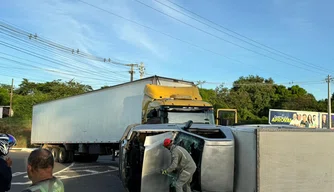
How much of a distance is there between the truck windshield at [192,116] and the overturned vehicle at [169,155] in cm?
368

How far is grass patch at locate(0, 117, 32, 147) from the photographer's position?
107 ft

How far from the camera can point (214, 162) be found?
5781 mm

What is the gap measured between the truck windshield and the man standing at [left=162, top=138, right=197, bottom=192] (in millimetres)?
5186

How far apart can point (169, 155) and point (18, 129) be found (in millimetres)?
31547

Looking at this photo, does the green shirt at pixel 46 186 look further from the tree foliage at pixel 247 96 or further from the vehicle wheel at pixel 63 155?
the tree foliage at pixel 247 96

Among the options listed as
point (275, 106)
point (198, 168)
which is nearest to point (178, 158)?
point (198, 168)

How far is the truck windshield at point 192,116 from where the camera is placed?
11.7 meters

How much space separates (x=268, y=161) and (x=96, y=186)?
6.75 metres

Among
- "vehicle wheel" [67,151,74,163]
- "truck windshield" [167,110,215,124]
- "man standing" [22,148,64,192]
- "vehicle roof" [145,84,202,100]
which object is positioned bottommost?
"vehicle wheel" [67,151,74,163]

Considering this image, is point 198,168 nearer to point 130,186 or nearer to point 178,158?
point 178,158

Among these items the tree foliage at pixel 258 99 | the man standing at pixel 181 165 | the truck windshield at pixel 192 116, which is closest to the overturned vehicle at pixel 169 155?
the man standing at pixel 181 165

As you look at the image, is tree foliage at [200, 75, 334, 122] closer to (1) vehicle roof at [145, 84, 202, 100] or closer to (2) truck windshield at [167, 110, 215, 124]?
(1) vehicle roof at [145, 84, 202, 100]

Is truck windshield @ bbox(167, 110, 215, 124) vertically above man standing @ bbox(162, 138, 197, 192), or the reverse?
truck windshield @ bbox(167, 110, 215, 124)

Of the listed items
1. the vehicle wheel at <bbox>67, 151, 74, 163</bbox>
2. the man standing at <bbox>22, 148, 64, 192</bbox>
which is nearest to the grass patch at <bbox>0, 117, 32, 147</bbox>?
the vehicle wheel at <bbox>67, 151, 74, 163</bbox>
